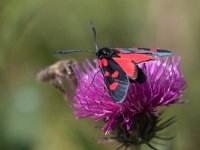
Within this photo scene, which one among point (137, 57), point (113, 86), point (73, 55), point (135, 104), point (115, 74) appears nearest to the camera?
point (113, 86)

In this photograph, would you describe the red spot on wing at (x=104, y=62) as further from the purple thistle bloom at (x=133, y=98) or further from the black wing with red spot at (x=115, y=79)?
the purple thistle bloom at (x=133, y=98)

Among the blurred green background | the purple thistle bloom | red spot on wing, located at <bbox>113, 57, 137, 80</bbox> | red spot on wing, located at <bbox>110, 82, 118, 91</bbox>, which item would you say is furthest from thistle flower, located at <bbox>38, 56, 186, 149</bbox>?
the blurred green background

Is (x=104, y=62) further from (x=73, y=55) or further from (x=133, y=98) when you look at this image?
(x=73, y=55)

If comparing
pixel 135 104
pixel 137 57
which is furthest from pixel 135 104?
pixel 137 57

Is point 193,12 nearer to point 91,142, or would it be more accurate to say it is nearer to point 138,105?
point 91,142

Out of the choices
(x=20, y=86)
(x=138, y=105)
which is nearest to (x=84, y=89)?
(x=138, y=105)
